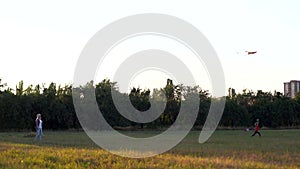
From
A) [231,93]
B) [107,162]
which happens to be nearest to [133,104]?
[231,93]

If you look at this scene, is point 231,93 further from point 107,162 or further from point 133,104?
point 107,162

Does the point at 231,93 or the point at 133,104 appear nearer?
the point at 133,104

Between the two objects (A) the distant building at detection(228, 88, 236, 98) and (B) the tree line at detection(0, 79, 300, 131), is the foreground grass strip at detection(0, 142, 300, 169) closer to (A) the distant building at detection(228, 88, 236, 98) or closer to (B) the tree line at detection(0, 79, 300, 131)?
(B) the tree line at detection(0, 79, 300, 131)

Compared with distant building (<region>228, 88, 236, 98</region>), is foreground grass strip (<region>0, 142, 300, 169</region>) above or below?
below

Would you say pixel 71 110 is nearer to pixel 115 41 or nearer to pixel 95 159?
pixel 115 41

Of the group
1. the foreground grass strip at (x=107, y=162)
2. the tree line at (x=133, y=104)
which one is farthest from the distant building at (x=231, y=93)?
the foreground grass strip at (x=107, y=162)

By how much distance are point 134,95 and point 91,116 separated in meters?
13.0

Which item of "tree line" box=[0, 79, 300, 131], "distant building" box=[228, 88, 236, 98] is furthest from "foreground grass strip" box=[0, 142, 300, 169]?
"distant building" box=[228, 88, 236, 98]

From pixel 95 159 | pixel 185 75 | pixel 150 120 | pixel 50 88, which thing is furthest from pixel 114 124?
pixel 95 159

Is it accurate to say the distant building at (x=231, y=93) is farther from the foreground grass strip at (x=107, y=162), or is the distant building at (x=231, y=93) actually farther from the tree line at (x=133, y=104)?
the foreground grass strip at (x=107, y=162)

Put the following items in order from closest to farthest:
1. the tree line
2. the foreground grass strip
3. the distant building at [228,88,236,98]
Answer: the foreground grass strip, the tree line, the distant building at [228,88,236,98]

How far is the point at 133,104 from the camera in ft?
241

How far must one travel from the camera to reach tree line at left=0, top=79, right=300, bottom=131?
66125 millimetres

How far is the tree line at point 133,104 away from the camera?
217 feet
